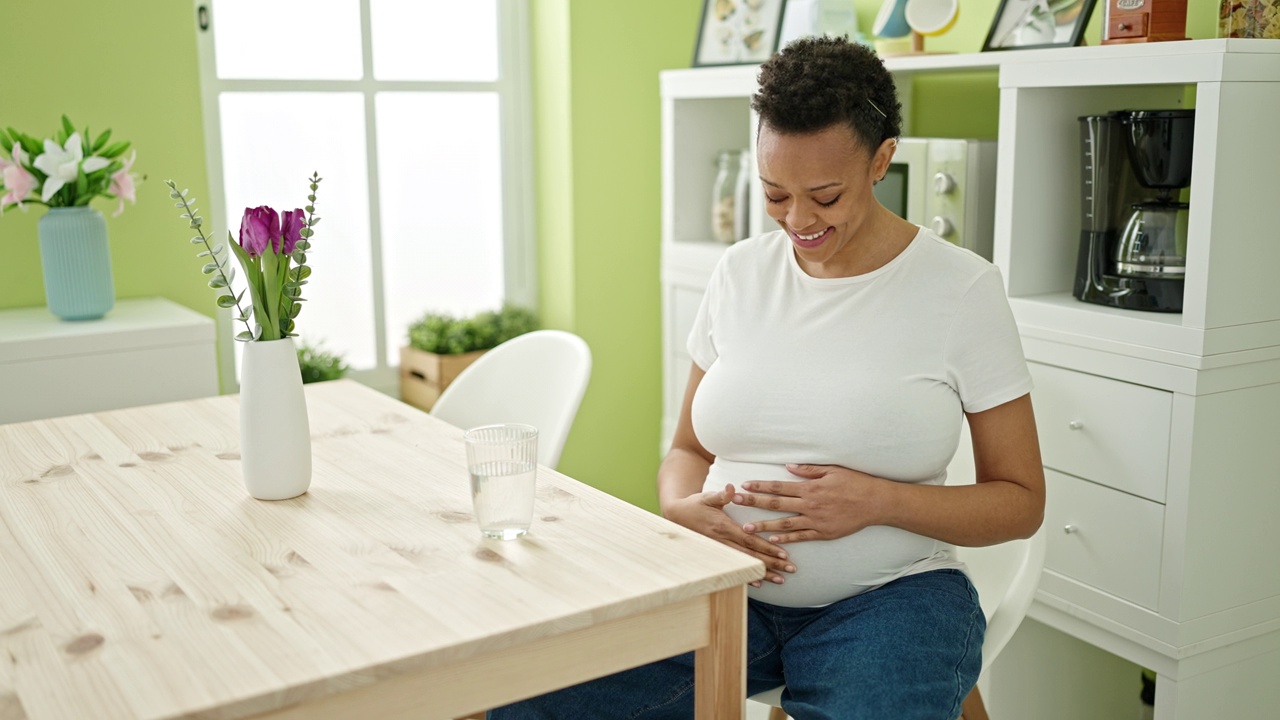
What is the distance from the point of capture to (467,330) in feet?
10.8

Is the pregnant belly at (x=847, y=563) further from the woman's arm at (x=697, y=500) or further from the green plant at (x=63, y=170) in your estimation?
the green plant at (x=63, y=170)

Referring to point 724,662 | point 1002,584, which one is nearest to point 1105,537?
point 1002,584

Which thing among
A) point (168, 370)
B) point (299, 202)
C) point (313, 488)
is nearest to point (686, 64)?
point (299, 202)

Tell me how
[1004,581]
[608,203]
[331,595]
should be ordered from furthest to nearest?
[608,203] < [1004,581] < [331,595]

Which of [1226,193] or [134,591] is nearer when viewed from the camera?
[134,591]

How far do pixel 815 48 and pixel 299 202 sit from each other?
1.99m

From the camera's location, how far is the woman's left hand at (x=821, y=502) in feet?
5.02

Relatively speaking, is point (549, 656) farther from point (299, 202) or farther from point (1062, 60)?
point (299, 202)

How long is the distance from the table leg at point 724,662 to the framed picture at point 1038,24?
4.59 ft

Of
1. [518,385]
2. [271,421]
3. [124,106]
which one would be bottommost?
[518,385]

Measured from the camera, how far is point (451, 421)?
232 cm

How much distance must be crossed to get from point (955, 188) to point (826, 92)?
1.00m

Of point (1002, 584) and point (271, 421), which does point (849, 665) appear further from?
point (271, 421)

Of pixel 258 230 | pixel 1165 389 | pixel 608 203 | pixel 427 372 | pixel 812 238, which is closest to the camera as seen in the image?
pixel 258 230
